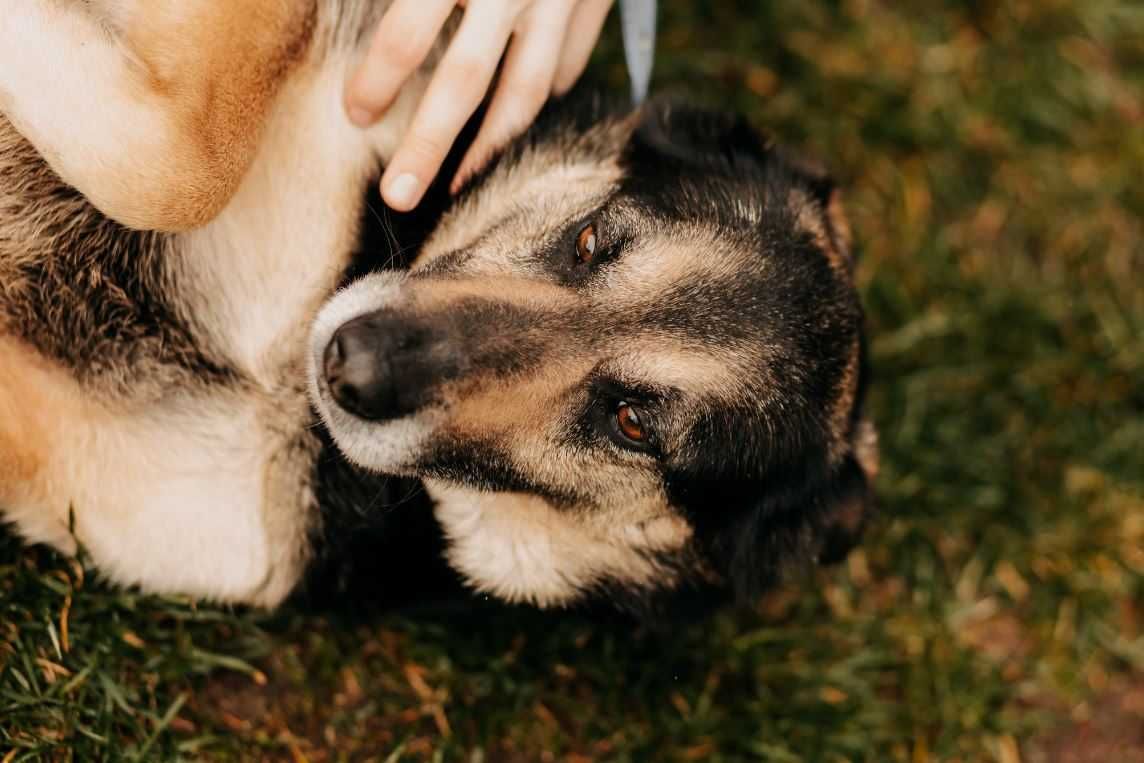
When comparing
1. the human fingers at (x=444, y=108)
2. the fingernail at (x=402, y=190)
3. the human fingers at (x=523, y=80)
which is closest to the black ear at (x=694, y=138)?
the human fingers at (x=523, y=80)

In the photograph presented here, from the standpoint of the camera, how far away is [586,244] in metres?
2.77

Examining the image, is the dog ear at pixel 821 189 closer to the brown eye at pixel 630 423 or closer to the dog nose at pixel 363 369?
the brown eye at pixel 630 423

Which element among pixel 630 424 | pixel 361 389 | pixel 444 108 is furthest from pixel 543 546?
pixel 444 108

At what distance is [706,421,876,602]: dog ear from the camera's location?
3.03 meters

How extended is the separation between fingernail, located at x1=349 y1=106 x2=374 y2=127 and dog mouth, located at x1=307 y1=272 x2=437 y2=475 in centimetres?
46

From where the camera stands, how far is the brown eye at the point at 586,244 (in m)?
2.75

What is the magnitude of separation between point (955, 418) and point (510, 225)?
7.80ft

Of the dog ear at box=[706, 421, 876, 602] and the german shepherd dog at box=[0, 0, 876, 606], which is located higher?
the german shepherd dog at box=[0, 0, 876, 606]

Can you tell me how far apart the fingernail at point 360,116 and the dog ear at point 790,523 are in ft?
5.05

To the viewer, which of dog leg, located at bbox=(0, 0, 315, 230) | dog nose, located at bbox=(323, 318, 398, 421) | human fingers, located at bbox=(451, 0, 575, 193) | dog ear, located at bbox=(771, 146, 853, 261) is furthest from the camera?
dog ear, located at bbox=(771, 146, 853, 261)

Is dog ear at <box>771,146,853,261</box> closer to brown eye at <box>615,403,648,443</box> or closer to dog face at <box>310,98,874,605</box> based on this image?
dog face at <box>310,98,874,605</box>

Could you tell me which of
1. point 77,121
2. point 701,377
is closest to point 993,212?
point 701,377

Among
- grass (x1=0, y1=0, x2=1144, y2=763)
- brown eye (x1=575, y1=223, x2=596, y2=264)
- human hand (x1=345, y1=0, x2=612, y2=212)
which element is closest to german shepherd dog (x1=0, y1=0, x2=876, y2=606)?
brown eye (x1=575, y1=223, x2=596, y2=264)

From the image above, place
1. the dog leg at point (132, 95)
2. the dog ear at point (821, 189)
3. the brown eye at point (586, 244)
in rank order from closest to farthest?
the dog leg at point (132, 95), the brown eye at point (586, 244), the dog ear at point (821, 189)
